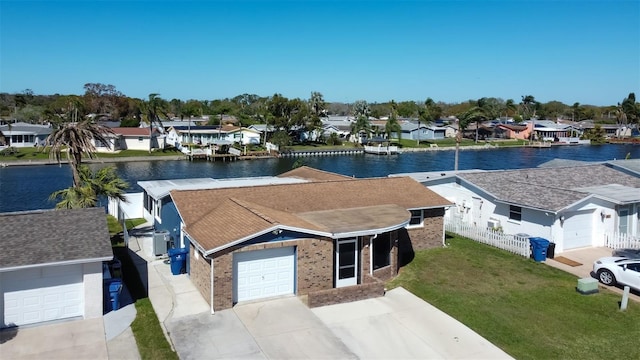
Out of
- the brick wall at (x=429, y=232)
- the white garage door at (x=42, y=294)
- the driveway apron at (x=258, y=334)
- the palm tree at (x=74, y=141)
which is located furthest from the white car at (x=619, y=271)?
the palm tree at (x=74, y=141)

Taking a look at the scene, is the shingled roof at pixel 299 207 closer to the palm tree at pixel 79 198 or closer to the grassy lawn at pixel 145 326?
the grassy lawn at pixel 145 326

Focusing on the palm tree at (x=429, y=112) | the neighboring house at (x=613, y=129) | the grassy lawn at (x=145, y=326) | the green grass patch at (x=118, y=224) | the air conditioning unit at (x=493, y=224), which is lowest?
the grassy lawn at (x=145, y=326)

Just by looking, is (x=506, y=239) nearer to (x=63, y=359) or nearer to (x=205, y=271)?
(x=205, y=271)

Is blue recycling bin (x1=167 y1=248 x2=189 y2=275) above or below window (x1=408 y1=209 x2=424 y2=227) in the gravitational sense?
below

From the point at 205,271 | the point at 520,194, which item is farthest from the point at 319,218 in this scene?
the point at 520,194

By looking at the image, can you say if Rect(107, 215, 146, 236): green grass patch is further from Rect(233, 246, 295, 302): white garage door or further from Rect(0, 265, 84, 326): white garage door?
Rect(233, 246, 295, 302): white garage door

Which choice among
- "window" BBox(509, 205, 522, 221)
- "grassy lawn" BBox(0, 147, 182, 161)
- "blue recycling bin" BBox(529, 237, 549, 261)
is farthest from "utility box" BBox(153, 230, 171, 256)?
"grassy lawn" BBox(0, 147, 182, 161)
